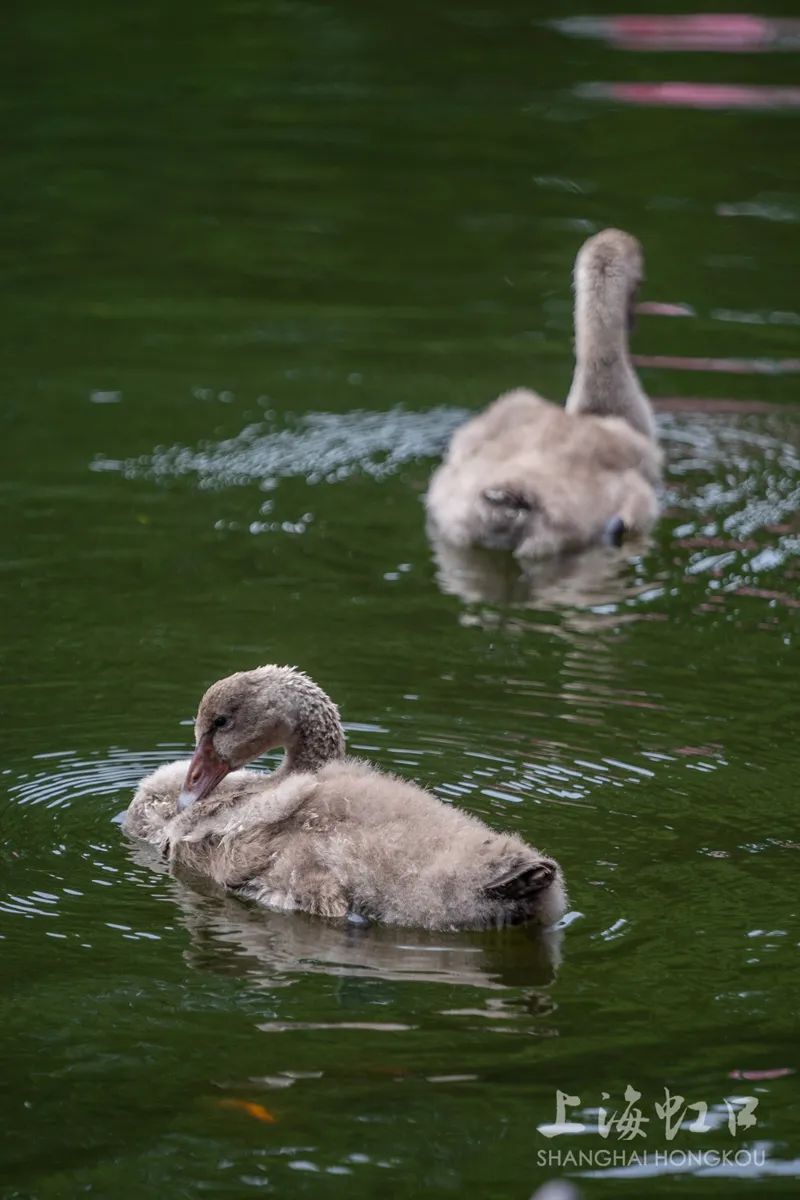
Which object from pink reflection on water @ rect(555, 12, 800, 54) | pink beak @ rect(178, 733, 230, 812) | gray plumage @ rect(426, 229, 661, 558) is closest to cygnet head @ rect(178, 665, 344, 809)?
pink beak @ rect(178, 733, 230, 812)

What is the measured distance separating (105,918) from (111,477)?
183 inches

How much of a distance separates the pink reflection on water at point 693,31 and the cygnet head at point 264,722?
46.0ft

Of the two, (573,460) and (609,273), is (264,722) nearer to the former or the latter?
(573,460)

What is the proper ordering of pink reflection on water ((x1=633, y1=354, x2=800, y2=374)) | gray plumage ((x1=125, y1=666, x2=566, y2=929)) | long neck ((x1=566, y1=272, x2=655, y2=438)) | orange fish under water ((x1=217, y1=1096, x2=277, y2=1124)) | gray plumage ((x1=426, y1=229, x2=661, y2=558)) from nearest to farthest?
1. orange fish under water ((x1=217, y1=1096, x2=277, y2=1124))
2. gray plumage ((x1=125, y1=666, x2=566, y2=929))
3. gray plumage ((x1=426, y1=229, x2=661, y2=558))
4. long neck ((x1=566, y1=272, x2=655, y2=438))
5. pink reflection on water ((x1=633, y1=354, x2=800, y2=374))

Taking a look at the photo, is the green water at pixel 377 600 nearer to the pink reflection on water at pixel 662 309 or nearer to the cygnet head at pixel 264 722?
the pink reflection on water at pixel 662 309

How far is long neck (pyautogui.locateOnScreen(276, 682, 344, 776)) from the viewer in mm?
6781

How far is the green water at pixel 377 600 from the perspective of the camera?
5461 mm

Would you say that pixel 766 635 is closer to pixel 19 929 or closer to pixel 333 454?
pixel 333 454

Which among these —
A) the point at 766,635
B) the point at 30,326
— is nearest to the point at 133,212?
the point at 30,326

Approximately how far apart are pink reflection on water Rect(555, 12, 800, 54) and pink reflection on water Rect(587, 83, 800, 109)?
156 cm

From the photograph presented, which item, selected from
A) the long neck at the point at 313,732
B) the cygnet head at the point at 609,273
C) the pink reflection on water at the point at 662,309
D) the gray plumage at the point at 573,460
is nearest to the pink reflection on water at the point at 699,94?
the pink reflection on water at the point at 662,309

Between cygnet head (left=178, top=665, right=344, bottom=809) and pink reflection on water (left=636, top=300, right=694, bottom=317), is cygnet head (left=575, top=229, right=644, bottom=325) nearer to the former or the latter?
pink reflection on water (left=636, top=300, right=694, bottom=317)

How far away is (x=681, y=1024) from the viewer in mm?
5750

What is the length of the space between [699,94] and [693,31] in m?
2.53
